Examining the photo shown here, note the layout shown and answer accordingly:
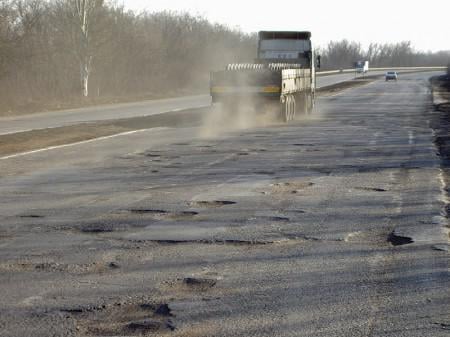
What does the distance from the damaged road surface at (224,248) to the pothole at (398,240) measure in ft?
0.04

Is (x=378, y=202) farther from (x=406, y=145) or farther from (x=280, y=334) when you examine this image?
(x=406, y=145)

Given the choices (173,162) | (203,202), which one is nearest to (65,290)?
(203,202)

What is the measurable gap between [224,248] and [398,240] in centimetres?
190

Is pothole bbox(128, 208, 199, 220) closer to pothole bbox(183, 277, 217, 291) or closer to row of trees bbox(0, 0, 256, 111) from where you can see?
pothole bbox(183, 277, 217, 291)

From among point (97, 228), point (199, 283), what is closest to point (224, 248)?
point (199, 283)

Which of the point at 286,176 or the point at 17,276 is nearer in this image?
the point at 17,276

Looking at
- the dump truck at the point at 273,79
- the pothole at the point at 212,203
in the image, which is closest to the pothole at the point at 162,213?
the pothole at the point at 212,203

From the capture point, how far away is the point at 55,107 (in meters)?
42.6

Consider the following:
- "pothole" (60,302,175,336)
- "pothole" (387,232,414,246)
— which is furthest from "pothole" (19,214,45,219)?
"pothole" (387,232,414,246)

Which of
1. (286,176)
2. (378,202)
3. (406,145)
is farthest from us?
(406,145)

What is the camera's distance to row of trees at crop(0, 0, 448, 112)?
46.4 meters

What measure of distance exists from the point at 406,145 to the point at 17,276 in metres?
15.0

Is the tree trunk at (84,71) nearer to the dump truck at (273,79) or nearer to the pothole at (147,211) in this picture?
the dump truck at (273,79)

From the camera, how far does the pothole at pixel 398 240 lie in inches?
331
